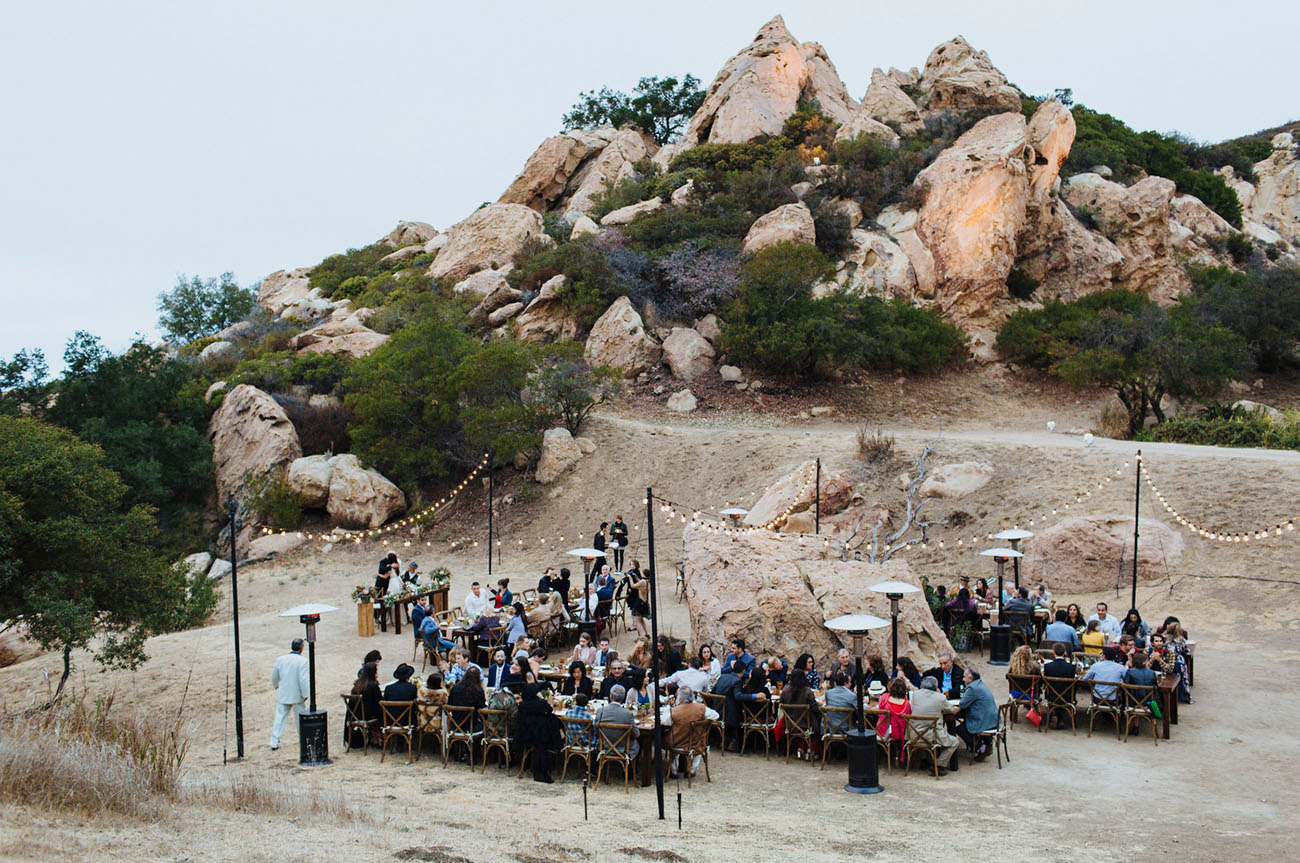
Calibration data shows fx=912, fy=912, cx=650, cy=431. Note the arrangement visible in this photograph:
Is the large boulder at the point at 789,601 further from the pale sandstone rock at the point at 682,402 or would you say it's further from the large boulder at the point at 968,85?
the large boulder at the point at 968,85

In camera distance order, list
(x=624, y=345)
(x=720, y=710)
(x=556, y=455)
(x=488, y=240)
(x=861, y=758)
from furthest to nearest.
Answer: (x=488, y=240)
(x=624, y=345)
(x=556, y=455)
(x=720, y=710)
(x=861, y=758)

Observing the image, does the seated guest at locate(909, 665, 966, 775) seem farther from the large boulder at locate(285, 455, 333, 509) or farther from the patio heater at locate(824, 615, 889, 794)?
the large boulder at locate(285, 455, 333, 509)

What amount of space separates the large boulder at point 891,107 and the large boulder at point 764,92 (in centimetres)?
192

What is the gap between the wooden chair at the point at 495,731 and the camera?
11.5 m

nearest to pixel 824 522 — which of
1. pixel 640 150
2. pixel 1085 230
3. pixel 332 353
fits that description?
pixel 332 353

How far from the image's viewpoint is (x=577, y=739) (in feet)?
36.6

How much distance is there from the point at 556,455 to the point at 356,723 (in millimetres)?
19284

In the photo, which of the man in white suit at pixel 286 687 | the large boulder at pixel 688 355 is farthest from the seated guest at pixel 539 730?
the large boulder at pixel 688 355

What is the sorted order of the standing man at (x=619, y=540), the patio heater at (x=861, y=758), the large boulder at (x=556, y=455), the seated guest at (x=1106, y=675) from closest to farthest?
the patio heater at (x=861, y=758) → the seated guest at (x=1106, y=675) → the standing man at (x=619, y=540) → the large boulder at (x=556, y=455)

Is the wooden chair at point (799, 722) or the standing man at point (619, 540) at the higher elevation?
the standing man at point (619, 540)

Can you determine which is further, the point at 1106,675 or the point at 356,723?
the point at 1106,675

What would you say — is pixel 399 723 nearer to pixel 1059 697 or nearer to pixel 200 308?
pixel 1059 697

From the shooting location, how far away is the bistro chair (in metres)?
12.1

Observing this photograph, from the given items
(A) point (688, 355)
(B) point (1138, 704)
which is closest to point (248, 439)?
(A) point (688, 355)
